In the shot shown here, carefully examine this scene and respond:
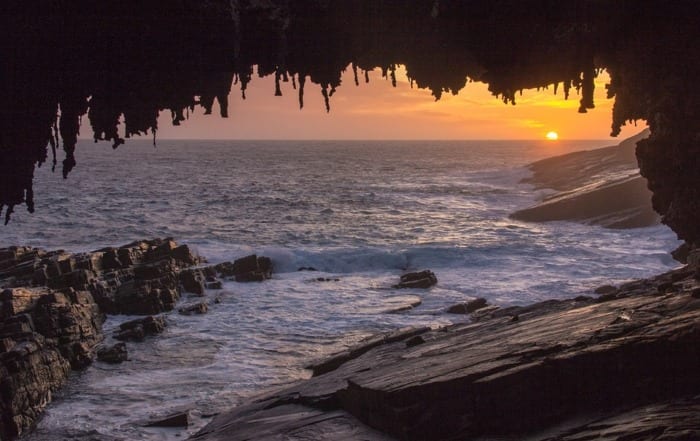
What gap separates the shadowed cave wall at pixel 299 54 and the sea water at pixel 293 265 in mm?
7474

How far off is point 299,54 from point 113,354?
1254cm

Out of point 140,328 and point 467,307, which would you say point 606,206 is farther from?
point 140,328

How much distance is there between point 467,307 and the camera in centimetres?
→ 2053

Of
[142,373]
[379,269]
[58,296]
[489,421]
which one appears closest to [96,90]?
[489,421]

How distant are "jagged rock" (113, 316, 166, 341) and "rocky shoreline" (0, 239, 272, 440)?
0.03 meters

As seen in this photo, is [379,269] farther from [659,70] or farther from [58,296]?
[659,70]

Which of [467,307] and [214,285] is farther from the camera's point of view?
[214,285]

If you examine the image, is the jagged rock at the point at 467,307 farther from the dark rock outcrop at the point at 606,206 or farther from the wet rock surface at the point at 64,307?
the dark rock outcrop at the point at 606,206

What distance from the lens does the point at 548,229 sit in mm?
38219

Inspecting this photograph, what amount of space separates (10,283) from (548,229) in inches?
1191

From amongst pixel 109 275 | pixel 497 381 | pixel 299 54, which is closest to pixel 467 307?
pixel 497 381

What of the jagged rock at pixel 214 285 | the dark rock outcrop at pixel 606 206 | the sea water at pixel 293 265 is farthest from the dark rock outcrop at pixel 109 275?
the dark rock outcrop at pixel 606 206

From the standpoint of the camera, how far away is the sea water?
47.7 ft

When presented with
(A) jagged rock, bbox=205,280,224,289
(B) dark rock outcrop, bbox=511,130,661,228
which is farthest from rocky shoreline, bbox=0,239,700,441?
(B) dark rock outcrop, bbox=511,130,661,228
